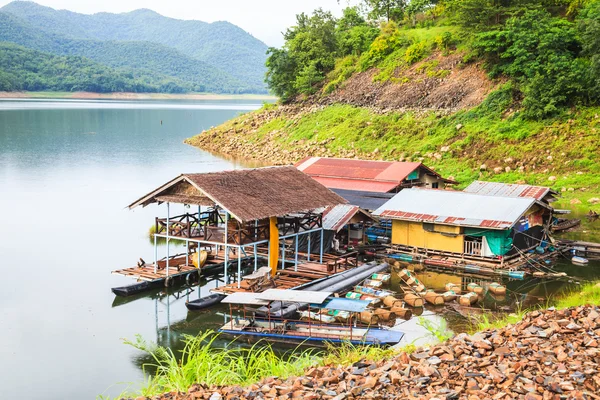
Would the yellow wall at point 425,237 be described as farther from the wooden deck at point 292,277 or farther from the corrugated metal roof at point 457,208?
the wooden deck at point 292,277

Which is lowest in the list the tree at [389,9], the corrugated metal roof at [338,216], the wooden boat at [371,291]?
the wooden boat at [371,291]

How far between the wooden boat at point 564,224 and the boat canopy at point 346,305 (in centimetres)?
1679

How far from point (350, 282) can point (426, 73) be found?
41.5 m

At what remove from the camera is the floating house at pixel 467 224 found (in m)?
28.4

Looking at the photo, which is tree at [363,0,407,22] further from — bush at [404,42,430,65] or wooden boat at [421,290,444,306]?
wooden boat at [421,290,444,306]

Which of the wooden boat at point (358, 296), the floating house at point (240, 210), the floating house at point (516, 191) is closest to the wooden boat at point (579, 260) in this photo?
the floating house at point (516, 191)

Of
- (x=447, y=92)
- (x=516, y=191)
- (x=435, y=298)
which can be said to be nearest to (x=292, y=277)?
(x=435, y=298)

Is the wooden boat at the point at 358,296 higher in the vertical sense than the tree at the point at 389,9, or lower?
lower

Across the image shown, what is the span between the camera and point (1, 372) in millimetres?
18000

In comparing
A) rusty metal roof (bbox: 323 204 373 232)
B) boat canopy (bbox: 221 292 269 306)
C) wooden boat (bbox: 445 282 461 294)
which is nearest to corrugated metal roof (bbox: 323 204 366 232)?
rusty metal roof (bbox: 323 204 373 232)

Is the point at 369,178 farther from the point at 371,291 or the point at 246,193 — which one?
the point at 371,291

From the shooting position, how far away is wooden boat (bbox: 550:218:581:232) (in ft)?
111

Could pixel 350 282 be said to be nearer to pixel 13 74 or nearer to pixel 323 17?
pixel 323 17

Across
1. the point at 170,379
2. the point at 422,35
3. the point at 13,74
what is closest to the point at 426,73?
the point at 422,35
